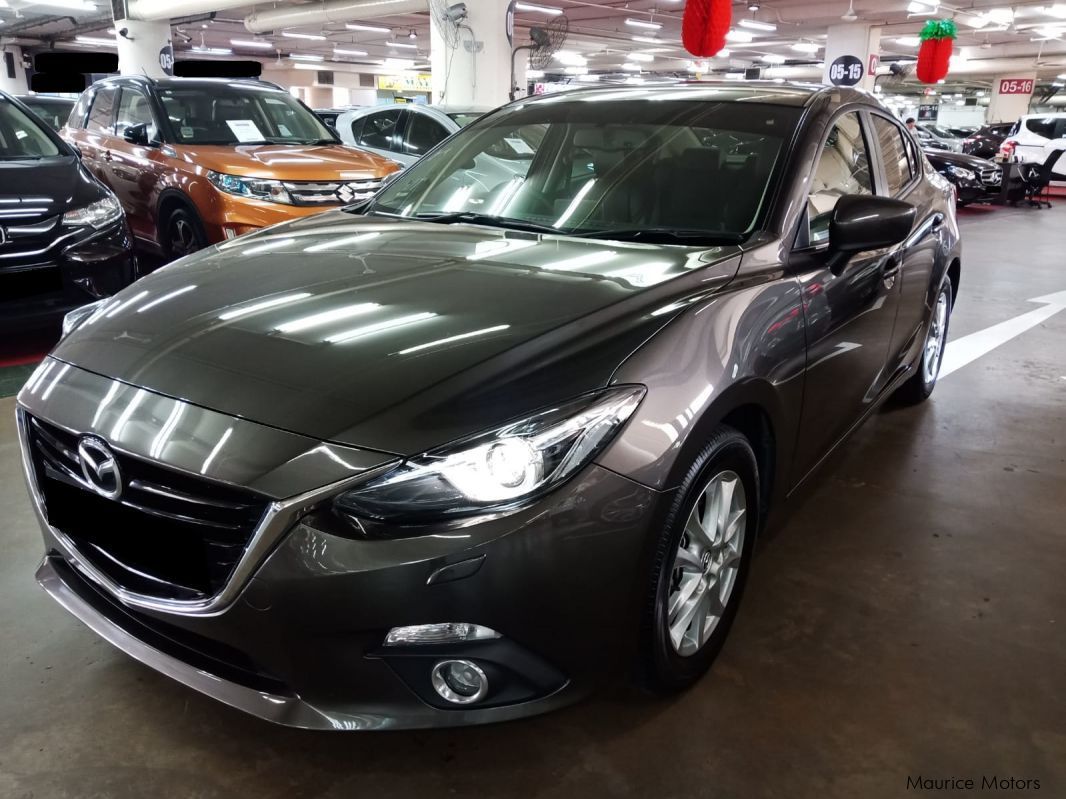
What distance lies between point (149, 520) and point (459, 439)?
22.4 inches

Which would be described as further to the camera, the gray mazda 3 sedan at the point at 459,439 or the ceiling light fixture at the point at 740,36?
the ceiling light fixture at the point at 740,36

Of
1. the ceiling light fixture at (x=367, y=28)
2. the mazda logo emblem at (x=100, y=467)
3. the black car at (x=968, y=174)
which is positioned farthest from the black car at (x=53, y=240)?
the ceiling light fixture at (x=367, y=28)

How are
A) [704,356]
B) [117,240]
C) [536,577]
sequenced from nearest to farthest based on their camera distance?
[536,577]
[704,356]
[117,240]

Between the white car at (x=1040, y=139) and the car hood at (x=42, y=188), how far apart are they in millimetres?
15273

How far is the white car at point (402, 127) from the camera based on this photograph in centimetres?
798

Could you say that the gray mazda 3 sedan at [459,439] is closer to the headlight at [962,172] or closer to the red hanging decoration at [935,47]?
the headlight at [962,172]

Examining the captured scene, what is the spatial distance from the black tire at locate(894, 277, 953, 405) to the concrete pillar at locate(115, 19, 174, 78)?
14.6 meters

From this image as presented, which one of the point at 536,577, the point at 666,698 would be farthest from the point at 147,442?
the point at 666,698

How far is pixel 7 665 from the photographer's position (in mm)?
1953

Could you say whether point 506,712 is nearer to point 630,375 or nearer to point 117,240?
point 630,375

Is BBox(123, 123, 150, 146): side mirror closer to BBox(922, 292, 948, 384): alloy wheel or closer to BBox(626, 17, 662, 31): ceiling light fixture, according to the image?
BBox(922, 292, 948, 384): alloy wheel

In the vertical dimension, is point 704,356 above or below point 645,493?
above

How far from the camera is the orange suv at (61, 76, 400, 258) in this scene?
523cm

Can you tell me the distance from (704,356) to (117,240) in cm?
356
